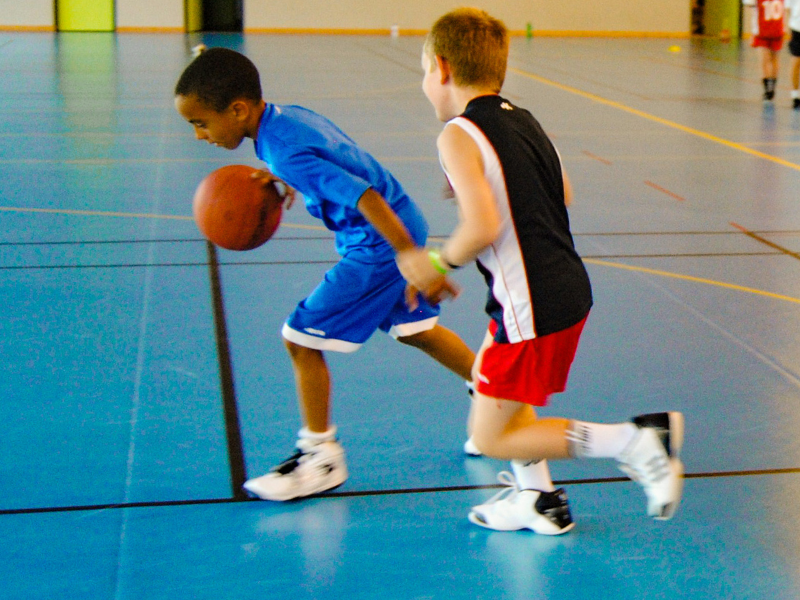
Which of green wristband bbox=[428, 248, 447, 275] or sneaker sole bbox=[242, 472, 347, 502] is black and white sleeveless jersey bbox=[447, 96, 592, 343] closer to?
green wristband bbox=[428, 248, 447, 275]

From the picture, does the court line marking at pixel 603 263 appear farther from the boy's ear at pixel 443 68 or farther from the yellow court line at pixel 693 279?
the boy's ear at pixel 443 68

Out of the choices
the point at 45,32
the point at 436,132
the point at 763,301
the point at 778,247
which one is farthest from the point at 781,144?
the point at 45,32

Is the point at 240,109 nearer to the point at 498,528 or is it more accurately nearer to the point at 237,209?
the point at 237,209

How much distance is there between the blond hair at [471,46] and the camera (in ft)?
7.17

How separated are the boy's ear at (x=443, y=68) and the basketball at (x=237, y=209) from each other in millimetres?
765

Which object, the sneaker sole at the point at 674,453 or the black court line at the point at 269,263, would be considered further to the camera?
the black court line at the point at 269,263

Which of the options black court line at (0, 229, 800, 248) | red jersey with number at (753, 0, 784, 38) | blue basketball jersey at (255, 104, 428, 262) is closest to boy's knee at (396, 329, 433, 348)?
blue basketball jersey at (255, 104, 428, 262)

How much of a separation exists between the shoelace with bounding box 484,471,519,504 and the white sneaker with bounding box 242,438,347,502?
0.42m

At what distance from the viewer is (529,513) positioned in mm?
2477

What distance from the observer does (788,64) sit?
52.9 ft

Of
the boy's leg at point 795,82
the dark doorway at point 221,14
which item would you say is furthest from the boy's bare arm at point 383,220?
the dark doorway at point 221,14

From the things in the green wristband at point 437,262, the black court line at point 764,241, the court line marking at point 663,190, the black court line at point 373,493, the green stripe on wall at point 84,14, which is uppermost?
the green stripe on wall at point 84,14

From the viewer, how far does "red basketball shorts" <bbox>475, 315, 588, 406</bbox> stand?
7.43 feet

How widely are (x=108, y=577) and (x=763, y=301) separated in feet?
10.4
